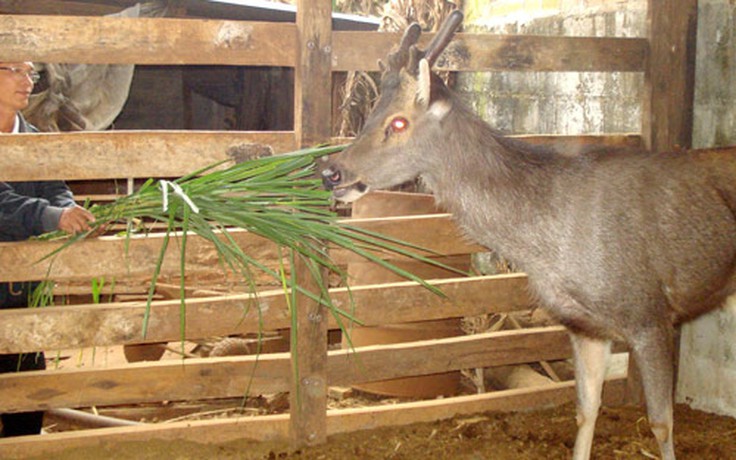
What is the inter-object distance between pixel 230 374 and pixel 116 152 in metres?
1.40

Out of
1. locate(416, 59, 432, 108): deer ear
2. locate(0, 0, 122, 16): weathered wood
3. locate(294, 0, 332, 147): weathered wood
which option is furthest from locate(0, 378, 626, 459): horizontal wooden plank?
locate(0, 0, 122, 16): weathered wood

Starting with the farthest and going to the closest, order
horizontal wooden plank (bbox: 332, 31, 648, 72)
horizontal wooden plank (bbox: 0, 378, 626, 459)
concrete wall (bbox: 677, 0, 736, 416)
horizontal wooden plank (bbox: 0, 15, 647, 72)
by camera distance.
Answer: concrete wall (bbox: 677, 0, 736, 416)
horizontal wooden plank (bbox: 332, 31, 648, 72)
horizontal wooden plank (bbox: 0, 378, 626, 459)
horizontal wooden plank (bbox: 0, 15, 647, 72)

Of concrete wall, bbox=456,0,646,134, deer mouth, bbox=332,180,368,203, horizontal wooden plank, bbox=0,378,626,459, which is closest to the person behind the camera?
deer mouth, bbox=332,180,368,203

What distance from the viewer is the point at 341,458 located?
479 cm

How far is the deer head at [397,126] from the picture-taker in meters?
4.27

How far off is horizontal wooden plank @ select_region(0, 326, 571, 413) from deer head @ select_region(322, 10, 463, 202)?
3.74ft

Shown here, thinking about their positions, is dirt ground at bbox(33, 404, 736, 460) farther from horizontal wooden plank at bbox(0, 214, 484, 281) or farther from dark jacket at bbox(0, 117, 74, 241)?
dark jacket at bbox(0, 117, 74, 241)

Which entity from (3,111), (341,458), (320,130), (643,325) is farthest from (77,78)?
(643,325)

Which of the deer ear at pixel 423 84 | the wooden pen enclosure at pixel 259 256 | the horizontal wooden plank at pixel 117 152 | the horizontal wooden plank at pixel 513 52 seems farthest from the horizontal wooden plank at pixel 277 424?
the horizontal wooden plank at pixel 513 52

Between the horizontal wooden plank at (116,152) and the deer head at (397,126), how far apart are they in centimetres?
51

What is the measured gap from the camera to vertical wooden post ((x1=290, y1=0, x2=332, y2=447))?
4.53 meters

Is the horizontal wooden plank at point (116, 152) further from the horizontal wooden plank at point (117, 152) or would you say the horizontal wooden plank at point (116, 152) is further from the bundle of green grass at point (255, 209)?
the bundle of green grass at point (255, 209)

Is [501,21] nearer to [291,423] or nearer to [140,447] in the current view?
[291,423]

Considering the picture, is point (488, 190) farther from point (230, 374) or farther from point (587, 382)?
point (230, 374)
